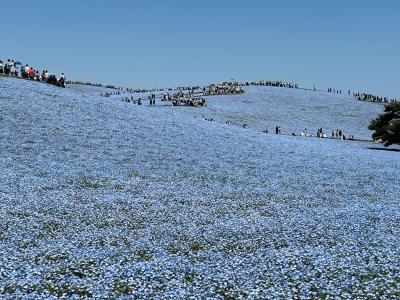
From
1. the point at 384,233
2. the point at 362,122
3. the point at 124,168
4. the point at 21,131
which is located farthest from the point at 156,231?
the point at 362,122

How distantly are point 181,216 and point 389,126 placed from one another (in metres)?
39.3

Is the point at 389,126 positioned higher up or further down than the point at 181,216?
higher up

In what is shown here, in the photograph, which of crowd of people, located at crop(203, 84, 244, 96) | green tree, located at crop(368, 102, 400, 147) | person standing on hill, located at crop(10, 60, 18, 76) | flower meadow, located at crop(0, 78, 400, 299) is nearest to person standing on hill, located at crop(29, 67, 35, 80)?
person standing on hill, located at crop(10, 60, 18, 76)

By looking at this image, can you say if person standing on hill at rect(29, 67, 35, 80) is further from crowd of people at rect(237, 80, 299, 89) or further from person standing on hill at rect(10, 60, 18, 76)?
crowd of people at rect(237, 80, 299, 89)

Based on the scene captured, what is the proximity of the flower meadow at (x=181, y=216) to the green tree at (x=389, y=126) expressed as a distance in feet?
38.2

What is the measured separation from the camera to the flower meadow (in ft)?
38.8

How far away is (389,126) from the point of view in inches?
2034

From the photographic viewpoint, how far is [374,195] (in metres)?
24.2

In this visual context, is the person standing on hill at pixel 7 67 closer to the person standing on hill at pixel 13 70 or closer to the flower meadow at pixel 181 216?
the person standing on hill at pixel 13 70

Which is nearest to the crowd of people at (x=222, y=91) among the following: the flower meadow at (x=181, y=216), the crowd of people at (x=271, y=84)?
the crowd of people at (x=271, y=84)

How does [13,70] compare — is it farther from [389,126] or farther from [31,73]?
[389,126]

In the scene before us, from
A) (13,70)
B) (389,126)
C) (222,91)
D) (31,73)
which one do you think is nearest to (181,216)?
(389,126)

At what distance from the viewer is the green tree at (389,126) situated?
2003 inches

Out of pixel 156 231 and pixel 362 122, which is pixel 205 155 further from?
pixel 362 122
